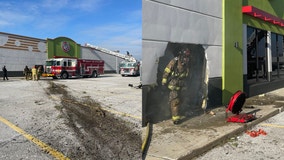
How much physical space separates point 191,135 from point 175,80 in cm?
149

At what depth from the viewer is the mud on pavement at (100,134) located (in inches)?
171

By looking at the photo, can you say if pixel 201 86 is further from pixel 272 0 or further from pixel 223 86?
pixel 272 0

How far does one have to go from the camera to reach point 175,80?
659cm

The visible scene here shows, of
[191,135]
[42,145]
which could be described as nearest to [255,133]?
[191,135]

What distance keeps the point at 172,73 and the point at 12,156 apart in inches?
151

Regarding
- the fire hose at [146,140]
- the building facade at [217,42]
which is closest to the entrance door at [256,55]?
the building facade at [217,42]

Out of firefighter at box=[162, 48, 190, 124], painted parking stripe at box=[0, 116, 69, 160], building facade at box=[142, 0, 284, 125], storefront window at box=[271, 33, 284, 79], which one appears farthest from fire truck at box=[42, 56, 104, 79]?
storefront window at box=[271, 33, 284, 79]

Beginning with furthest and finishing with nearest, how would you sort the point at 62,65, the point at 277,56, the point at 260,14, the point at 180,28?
the point at 277,56 < the point at 260,14 < the point at 180,28 < the point at 62,65

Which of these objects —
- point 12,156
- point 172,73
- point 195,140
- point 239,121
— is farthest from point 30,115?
point 239,121

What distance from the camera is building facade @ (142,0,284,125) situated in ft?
21.2

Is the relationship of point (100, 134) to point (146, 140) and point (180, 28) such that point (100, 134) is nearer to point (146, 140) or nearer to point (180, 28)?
point (146, 140)

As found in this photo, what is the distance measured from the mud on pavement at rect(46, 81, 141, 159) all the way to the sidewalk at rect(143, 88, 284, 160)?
390 millimetres

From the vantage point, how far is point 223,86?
364 inches

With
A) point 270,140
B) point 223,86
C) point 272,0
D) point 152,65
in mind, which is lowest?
point 270,140
